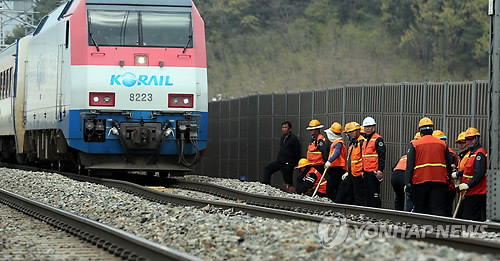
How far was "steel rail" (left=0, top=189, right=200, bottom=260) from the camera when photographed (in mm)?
8381

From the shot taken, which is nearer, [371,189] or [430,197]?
[430,197]

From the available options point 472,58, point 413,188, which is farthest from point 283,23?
point 413,188

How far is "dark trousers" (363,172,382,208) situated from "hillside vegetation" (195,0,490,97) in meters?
46.2

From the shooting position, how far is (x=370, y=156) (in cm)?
1552

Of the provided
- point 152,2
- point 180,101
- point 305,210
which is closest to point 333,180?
point 180,101

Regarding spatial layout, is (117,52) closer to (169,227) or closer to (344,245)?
(169,227)

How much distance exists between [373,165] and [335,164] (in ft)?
6.51

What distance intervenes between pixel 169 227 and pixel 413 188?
4144mm

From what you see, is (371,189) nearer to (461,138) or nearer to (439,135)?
(439,135)

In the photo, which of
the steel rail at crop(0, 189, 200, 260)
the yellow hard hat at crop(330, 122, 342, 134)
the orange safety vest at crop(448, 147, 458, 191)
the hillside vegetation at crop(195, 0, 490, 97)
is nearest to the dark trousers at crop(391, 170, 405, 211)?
the orange safety vest at crop(448, 147, 458, 191)

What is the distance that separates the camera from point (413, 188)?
13.7 meters

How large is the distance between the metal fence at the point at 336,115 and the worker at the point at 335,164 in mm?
796

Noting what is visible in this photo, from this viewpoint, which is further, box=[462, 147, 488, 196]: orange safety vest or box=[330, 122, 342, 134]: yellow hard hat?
box=[330, 122, 342, 134]: yellow hard hat

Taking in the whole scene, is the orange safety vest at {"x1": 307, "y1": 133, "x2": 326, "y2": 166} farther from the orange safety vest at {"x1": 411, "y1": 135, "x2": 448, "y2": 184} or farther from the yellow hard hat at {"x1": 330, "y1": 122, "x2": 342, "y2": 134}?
the orange safety vest at {"x1": 411, "y1": 135, "x2": 448, "y2": 184}
